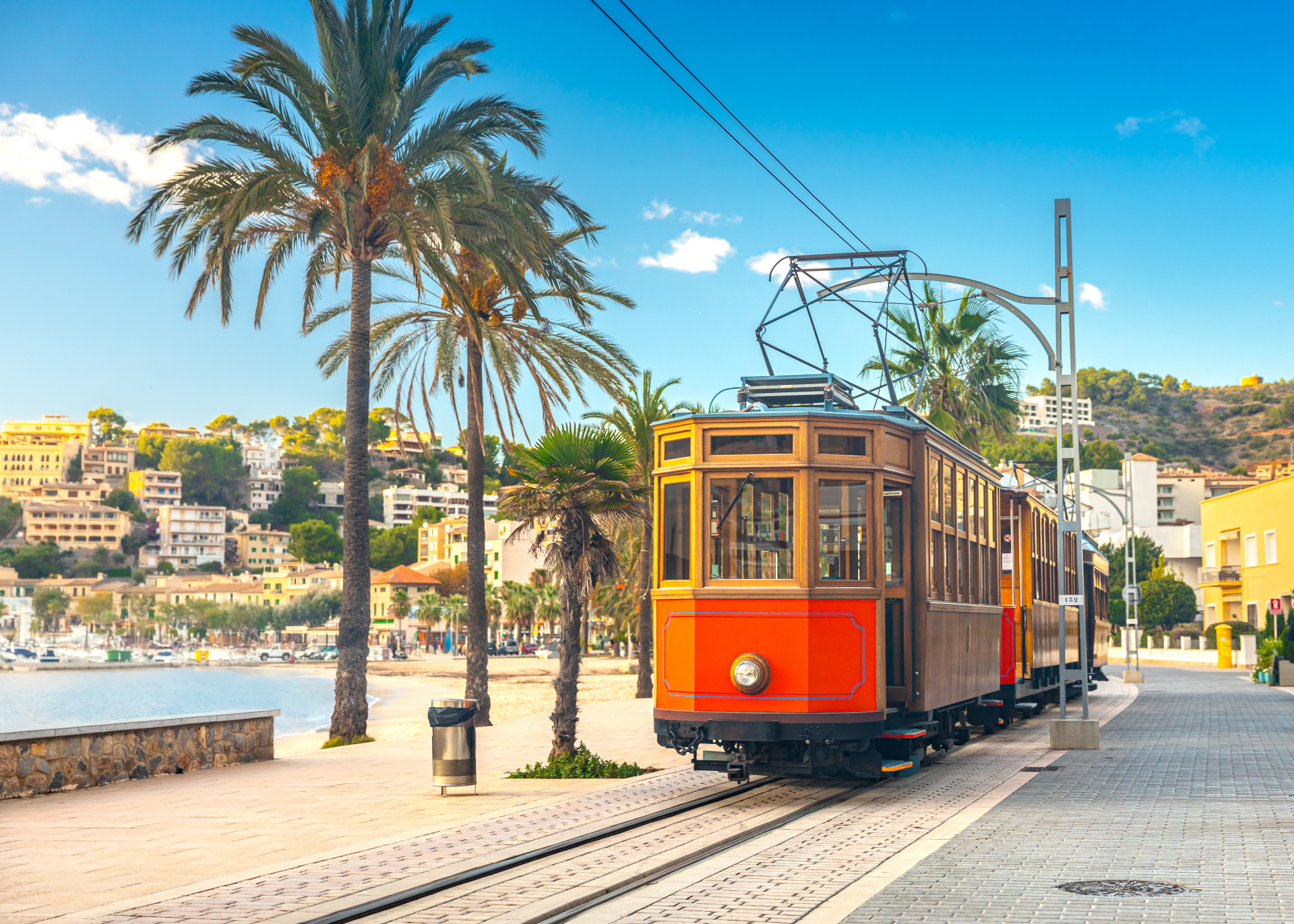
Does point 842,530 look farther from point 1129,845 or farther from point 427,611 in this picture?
point 427,611

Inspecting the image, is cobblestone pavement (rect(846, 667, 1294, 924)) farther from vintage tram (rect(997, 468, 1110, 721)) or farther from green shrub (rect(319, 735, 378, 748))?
green shrub (rect(319, 735, 378, 748))

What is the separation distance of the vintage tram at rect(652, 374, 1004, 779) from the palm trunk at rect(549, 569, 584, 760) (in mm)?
2990

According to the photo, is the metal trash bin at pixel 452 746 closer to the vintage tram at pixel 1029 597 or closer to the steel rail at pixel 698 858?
the steel rail at pixel 698 858

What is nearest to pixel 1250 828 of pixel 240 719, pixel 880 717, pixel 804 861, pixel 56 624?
pixel 880 717

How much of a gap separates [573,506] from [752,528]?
392cm

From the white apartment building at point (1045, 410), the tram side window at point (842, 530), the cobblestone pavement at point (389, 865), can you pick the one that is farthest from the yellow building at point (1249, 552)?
the white apartment building at point (1045, 410)

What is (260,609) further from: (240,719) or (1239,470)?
(240,719)

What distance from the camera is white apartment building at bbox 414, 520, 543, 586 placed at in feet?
488

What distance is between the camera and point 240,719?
15.7 metres

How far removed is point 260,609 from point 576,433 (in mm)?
157811

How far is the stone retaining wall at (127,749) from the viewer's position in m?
12.0

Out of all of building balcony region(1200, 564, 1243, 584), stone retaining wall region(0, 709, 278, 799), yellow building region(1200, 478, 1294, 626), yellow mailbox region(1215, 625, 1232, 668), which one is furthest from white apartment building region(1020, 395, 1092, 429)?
stone retaining wall region(0, 709, 278, 799)

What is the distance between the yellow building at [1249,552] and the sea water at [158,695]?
41.1 meters

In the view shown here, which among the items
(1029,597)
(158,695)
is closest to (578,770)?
→ (1029,597)
